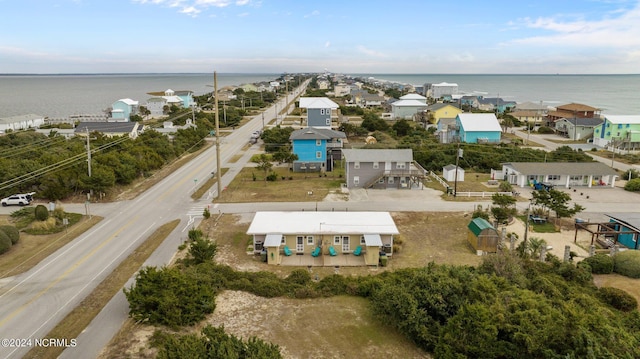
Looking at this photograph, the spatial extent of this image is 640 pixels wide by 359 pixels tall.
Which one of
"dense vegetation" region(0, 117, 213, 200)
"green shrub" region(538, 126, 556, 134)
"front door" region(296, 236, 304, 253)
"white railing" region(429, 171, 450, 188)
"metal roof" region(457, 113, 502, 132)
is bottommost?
"front door" region(296, 236, 304, 253)

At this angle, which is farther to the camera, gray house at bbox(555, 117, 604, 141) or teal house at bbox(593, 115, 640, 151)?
gray house at bbox(555, 117, 604, 141)

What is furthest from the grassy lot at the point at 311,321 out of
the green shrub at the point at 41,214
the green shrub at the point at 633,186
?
the green shrub at the point at 633,186

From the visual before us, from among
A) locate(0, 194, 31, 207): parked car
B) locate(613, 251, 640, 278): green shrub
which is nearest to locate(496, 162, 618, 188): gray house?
locate(613, 251, 640, 278): green shrub

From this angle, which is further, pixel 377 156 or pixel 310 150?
pixel 310 150

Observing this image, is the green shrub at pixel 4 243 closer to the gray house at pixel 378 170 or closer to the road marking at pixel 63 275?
the road marking at pixel 63 275

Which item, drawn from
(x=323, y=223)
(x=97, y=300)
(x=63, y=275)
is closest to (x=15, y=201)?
(x=63, y=275)

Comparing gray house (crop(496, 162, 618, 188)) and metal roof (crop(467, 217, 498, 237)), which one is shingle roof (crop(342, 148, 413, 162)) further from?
metal roof (crop(467, 217, 498, 237))

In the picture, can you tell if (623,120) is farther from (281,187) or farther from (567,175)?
(281,187)
